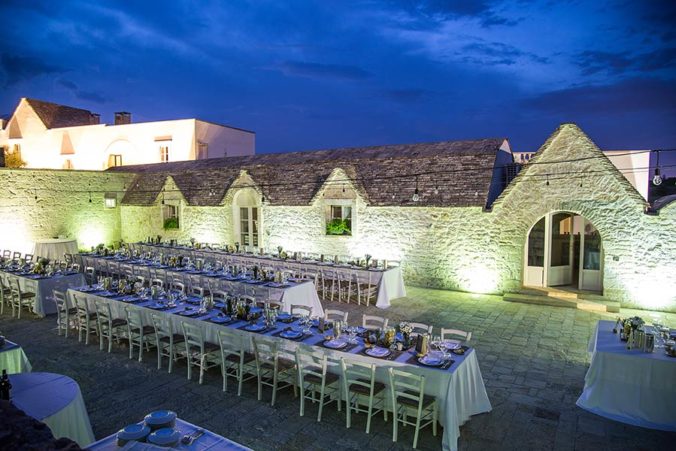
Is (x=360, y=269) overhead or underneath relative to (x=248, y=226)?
underneath

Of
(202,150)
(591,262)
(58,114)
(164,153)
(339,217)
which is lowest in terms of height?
(591,262)

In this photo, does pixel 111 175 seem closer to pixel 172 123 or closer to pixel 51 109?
pixel 172 123

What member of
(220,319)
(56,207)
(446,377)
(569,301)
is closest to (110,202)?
(56,207)

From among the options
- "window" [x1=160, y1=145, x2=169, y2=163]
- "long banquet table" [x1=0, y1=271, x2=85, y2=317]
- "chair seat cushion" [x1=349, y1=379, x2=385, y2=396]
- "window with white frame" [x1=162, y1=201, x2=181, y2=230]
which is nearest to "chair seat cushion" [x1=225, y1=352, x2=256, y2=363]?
"chair seat cushion" [x1=349, y1=379, x2=385, y2=396]

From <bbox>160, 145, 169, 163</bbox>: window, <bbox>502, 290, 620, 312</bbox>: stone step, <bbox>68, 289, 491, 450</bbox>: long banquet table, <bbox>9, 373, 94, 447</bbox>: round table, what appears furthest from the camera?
<bbox>160, 145, 169, 163</bbox>: window

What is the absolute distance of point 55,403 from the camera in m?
5.07

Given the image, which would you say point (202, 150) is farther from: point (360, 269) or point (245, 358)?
point (245, 358)

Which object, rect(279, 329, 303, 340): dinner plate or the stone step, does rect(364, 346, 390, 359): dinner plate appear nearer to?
rect(279, 329, 303, 340): dinner plate

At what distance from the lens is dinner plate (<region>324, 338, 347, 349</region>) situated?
709 centimetres

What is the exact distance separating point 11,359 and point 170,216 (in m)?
17.8

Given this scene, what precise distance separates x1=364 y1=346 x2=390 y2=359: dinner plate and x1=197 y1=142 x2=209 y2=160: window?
79.3 feet

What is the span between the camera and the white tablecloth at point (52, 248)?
19.9m

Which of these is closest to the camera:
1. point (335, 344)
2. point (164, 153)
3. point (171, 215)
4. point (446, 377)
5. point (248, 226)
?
point (446, 377)

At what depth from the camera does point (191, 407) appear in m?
7.07
